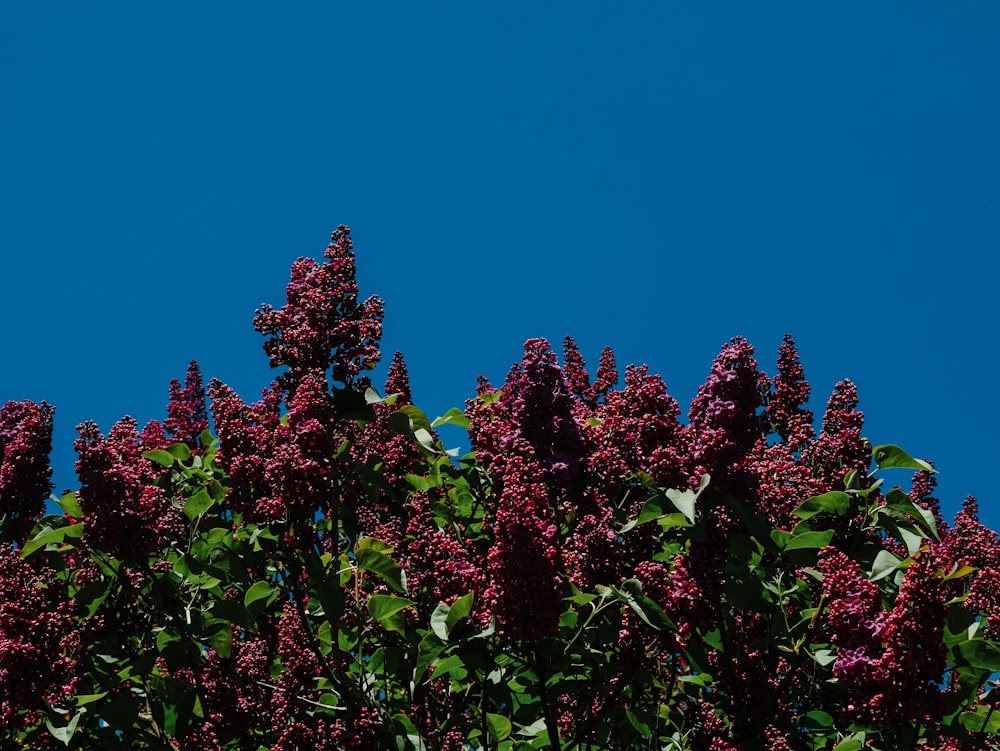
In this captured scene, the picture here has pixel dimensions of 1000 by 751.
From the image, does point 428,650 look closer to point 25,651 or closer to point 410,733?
point 410,733

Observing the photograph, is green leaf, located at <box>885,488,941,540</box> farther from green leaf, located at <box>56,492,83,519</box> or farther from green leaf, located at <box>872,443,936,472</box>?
green leaf, located at <box>56,492,83,519</box>

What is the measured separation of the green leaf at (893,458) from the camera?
6.14 metres

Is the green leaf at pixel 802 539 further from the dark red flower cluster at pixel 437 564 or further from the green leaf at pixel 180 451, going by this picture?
the green leaf at pixel 180 451

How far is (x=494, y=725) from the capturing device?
5668mm

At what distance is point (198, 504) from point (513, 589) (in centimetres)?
242

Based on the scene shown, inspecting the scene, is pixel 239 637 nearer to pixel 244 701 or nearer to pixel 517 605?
pixel 244 701

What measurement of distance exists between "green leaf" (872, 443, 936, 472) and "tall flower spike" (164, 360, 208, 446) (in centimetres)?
600

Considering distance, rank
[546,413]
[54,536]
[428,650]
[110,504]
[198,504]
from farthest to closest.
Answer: [198,504] → [54,536] → [546,413] → [110,504] → [428,650]

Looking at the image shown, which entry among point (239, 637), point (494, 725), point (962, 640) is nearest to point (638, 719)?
point (494, 725)

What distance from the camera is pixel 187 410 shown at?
10414 mm

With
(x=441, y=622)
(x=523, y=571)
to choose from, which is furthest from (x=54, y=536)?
(x=523, y=571)

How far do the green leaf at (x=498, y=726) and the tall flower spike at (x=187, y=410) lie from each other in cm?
526

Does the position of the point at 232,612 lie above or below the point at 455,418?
below

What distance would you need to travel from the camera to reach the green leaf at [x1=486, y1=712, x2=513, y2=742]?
18.5 feet
